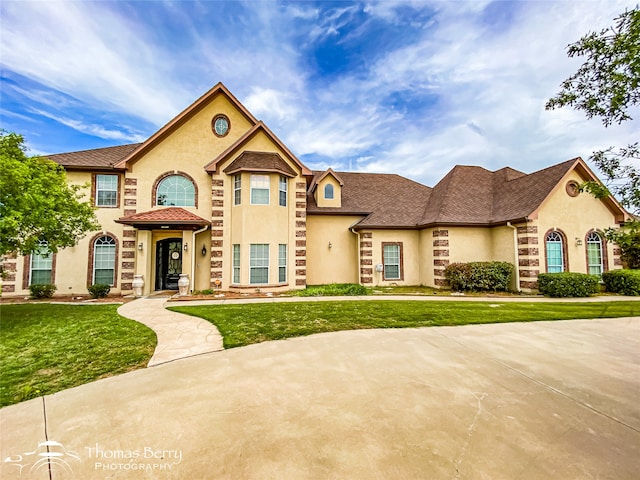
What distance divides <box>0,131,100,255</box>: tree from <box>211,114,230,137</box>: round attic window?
24.4ft

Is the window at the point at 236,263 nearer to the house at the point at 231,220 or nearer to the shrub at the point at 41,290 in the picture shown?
the house at the point at 231,220

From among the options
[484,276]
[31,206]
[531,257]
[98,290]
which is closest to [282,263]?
[98,290]

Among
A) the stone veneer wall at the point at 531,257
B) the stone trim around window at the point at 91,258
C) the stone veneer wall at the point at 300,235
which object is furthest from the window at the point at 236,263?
the stone veneer wall at the point at 531,257

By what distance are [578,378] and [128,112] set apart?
25.8 meters

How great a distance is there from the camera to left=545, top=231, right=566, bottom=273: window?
14188 mm

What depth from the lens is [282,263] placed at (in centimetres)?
1456

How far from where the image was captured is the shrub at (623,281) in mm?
13391

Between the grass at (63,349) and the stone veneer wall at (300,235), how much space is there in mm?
8075

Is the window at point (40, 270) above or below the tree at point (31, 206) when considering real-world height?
below

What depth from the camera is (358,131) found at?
2586cm

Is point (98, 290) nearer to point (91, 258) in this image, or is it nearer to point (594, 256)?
point (91, 258)

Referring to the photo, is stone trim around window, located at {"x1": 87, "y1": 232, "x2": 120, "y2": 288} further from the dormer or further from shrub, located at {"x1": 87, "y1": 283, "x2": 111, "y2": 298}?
the dormer

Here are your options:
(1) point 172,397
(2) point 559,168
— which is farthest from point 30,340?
(2) point 559,168

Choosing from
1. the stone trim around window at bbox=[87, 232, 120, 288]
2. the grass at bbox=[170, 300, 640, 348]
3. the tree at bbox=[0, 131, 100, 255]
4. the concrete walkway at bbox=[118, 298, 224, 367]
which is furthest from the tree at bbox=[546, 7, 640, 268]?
the stone trim around window at bbox=[87, 232, 120, 288]
